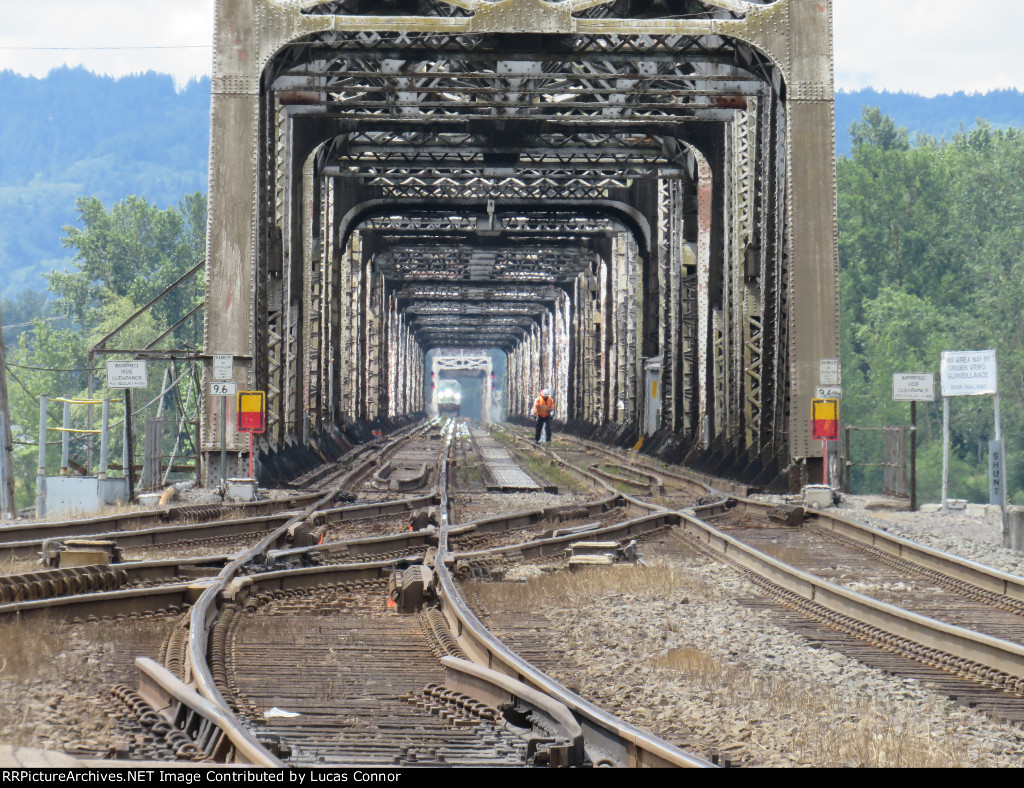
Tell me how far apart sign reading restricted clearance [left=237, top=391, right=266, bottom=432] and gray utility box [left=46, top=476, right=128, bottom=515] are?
1834mm

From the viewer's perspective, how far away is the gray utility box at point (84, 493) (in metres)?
17.2

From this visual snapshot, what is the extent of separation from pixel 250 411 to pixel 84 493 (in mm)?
2654

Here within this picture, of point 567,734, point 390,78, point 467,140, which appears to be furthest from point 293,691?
point 467,140

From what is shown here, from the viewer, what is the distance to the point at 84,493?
1770cm

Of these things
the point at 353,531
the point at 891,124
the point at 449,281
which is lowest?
the point at 353,531

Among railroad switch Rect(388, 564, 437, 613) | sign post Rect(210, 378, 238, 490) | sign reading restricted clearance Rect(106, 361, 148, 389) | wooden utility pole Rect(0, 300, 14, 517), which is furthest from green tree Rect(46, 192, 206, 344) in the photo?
railroad switch Rect(388, 564, 437, 613)

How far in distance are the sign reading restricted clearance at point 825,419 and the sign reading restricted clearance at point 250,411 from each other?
7935 mm

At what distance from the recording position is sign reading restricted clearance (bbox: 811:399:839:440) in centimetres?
1741

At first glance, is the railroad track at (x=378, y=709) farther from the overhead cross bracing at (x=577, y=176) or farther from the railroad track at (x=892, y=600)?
the overhead cross bracing at (x=577, y=176)

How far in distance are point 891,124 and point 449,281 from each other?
123 ft

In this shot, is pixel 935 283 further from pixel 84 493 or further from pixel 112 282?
pixel 112 282

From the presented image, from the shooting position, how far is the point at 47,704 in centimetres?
509

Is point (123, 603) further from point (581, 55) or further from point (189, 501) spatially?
point (581, 55)

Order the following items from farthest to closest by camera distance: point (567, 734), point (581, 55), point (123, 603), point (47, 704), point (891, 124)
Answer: point (891, 124) → point (581, 55) → point (123, 603) → point (47, 704) → point (567, 734)
